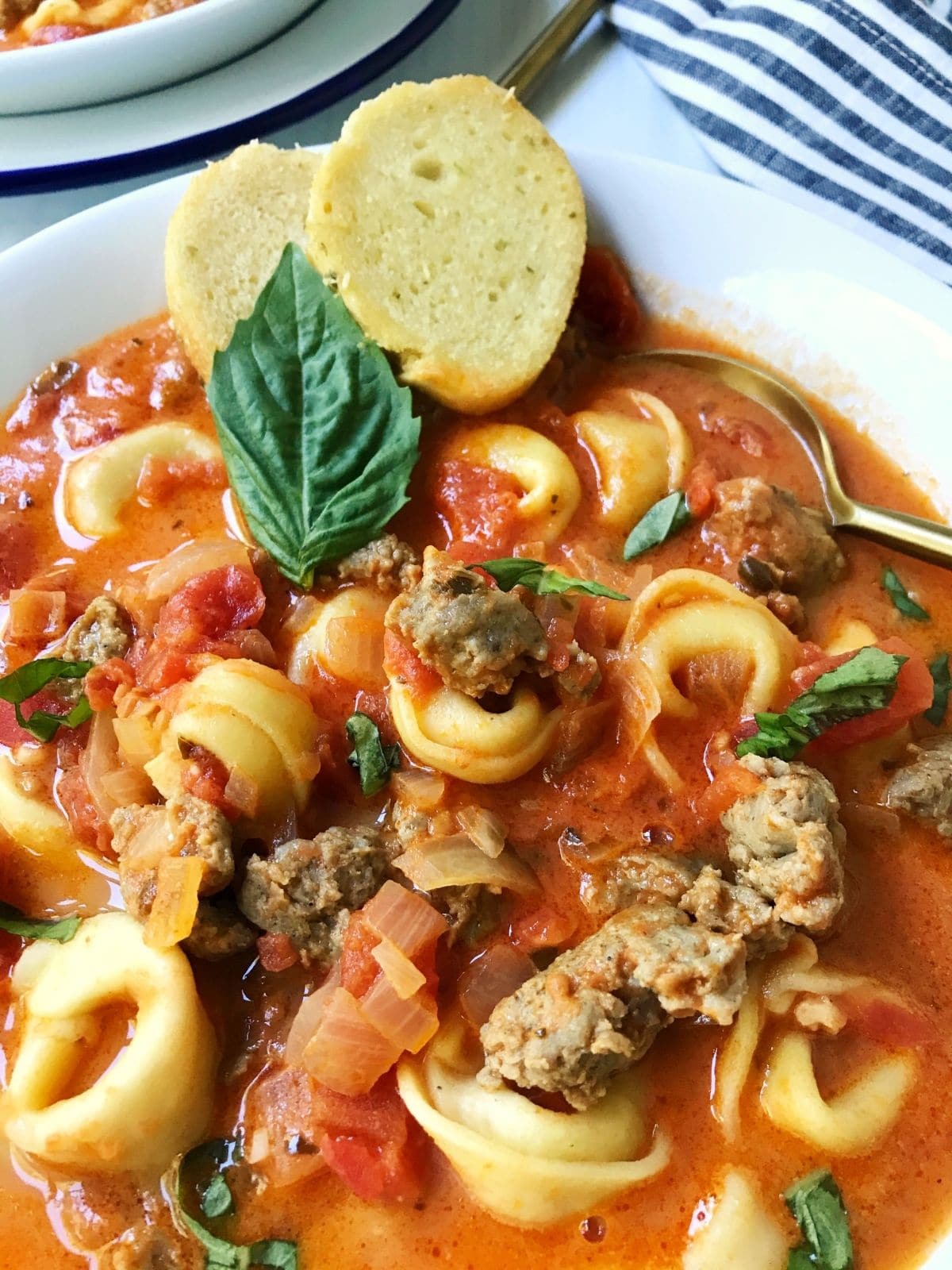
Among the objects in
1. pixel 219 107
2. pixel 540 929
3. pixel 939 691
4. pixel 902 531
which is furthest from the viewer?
pixel 219 107

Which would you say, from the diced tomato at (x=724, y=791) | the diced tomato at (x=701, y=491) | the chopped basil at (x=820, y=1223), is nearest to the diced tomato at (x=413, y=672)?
the diced tomato at (x=724, y=791)

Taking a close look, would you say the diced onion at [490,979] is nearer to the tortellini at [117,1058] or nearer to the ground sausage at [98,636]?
the tortellini at [117,1058]

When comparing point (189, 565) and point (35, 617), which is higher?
point (189, 565)

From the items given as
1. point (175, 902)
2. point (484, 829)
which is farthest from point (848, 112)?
point (175, 902)

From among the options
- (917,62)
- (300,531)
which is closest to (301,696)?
(300,531)

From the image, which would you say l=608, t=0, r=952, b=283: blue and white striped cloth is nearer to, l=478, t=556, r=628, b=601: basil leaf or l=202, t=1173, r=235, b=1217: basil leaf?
l=478, t=556, r=628, b=601: basil leaf

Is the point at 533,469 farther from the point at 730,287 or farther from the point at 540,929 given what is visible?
the point at 540,929
